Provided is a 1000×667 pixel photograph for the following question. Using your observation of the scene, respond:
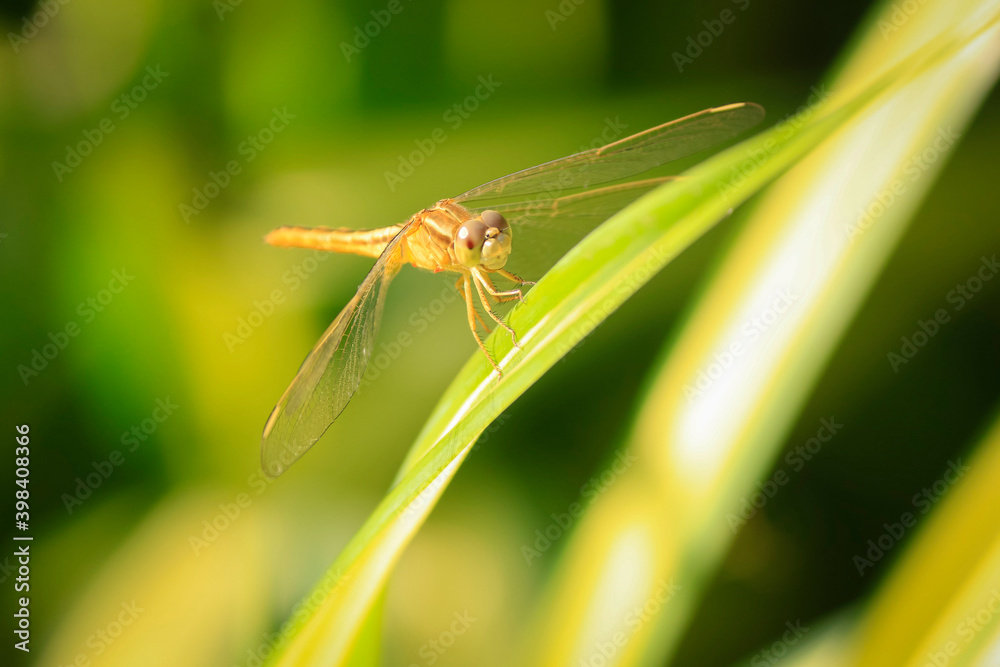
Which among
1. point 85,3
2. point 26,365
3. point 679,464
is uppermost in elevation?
point 85,3

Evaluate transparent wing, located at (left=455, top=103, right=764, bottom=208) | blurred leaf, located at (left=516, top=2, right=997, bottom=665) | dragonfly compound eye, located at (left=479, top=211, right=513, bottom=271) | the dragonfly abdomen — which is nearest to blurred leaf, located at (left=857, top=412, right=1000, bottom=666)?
blurred leaf, located at (left=516, top=2, right=997, bottom=665)

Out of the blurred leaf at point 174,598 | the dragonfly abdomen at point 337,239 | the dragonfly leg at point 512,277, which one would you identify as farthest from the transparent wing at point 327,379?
the blurred leaf at point 174,598

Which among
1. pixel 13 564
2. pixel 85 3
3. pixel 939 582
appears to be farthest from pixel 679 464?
pixel 85 3

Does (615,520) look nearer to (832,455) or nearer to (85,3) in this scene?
(832,455)

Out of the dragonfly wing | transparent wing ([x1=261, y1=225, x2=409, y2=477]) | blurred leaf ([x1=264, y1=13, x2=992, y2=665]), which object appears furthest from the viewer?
the dragonfly wing

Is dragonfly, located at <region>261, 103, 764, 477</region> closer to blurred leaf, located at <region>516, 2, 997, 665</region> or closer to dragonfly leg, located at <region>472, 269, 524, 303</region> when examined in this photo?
dragonfly leg, located at <region>472, 269, 524, 303</region>

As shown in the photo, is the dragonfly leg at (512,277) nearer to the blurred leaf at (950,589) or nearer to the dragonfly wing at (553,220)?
the dragonfly wing at (553,220)

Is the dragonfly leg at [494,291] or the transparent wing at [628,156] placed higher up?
the transparent wing at [628,156]

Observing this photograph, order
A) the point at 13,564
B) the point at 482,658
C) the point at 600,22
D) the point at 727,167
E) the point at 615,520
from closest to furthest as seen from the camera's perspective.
Answer: the point at 727,167, the point at 615,520, the point at 482,658, the point at 13,564, the point at 600,22
